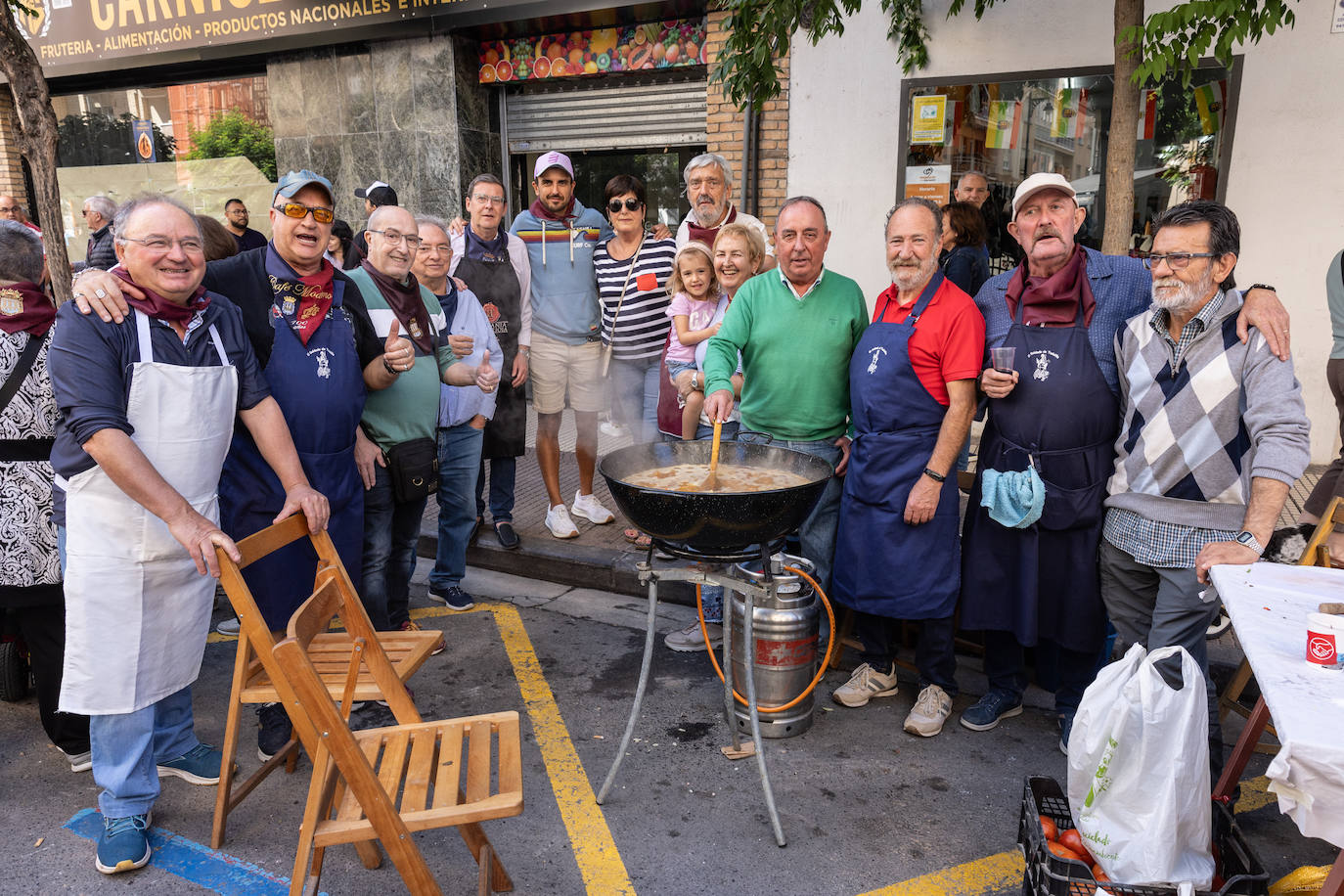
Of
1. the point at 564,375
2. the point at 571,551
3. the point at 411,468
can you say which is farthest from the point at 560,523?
the point at 411,468

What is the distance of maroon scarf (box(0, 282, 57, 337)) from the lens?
9.86 ft

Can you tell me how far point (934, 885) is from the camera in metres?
2.83

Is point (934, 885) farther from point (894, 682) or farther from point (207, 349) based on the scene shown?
point (207, 349)

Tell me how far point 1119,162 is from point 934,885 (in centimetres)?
394

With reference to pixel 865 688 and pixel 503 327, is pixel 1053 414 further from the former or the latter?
Answer: pixel 503 327

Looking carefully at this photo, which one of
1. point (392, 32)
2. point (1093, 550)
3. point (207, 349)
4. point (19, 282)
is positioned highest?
point (392, 32)

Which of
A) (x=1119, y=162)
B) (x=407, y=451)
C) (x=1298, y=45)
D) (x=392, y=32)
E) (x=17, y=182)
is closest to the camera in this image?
(x=407, y=451)

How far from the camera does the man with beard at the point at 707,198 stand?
198 inches

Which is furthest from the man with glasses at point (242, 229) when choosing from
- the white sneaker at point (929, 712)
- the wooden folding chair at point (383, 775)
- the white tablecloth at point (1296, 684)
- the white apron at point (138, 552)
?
the white tablecloth at point (1296, 684)

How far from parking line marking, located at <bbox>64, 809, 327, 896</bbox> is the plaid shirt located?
9.78ft

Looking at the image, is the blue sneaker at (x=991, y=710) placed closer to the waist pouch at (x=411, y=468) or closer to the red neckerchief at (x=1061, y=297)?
the red neckerchief at (x=1061, y=297)

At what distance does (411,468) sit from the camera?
3.95 metres

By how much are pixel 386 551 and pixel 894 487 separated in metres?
2.24

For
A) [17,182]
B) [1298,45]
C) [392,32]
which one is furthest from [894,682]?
[17,182]
